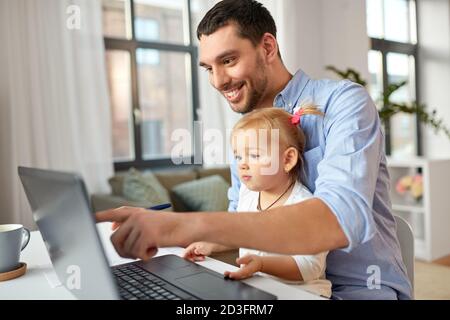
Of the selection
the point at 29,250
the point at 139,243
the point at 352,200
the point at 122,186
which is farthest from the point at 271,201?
the point at 122,186

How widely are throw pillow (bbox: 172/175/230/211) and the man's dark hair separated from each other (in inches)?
75.1

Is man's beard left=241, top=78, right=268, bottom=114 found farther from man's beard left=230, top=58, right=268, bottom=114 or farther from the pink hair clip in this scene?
the pink hair clip

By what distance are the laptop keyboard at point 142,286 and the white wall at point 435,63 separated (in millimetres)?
4558

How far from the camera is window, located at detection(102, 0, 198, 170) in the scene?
10.9 feet

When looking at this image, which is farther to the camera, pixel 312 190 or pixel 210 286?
pixel 312 190

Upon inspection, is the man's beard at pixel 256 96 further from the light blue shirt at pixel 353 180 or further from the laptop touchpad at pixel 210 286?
the laptop touchpad at pixel 210 286

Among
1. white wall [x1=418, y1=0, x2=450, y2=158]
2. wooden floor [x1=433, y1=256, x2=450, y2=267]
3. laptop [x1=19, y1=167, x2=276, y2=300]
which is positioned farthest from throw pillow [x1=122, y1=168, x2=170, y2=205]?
white wall [x1=418, y1=0, x2=450, y2=158]

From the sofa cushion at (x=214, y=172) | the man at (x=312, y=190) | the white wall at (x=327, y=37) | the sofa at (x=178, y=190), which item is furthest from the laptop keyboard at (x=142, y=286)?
the white wall at (x=327, y=37)

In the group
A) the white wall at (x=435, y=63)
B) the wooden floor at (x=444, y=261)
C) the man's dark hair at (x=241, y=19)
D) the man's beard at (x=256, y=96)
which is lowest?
the wooden floor at (x=444, y=261)

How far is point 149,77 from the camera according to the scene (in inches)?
145

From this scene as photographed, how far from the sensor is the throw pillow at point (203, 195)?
294 cm

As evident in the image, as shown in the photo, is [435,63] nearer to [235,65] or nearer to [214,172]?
[214,172]

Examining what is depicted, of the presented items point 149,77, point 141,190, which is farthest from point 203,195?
point 149,77

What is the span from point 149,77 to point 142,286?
10.4ft
